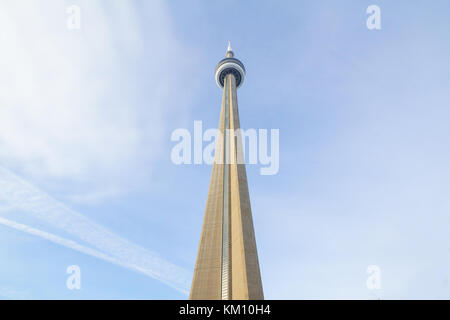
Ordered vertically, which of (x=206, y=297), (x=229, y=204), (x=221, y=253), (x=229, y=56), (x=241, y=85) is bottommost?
(x=206, y=297)

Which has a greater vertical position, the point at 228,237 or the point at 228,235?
the point at 228,235

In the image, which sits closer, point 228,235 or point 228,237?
point 228,237
